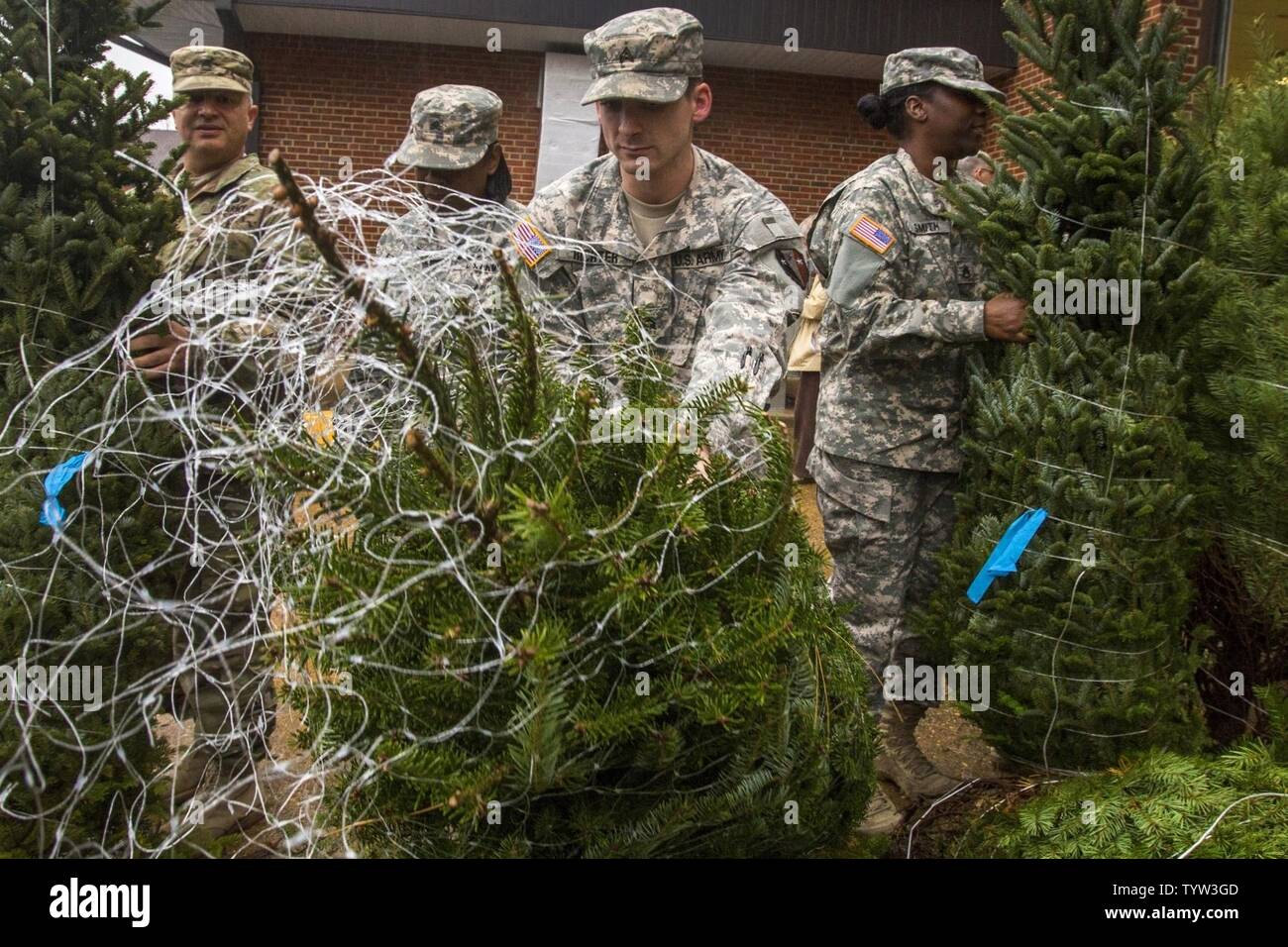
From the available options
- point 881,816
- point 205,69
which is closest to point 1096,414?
point 881,816

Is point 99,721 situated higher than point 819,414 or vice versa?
point 819,414

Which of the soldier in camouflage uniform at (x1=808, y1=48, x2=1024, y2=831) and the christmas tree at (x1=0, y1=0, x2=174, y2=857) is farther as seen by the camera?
the soldier in camouflage uniform at (x1=808, y1=48, x2=1024, y2=831)

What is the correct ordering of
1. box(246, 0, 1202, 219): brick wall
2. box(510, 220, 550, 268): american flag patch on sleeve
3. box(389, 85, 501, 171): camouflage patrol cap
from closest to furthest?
box(510, 220, 550, 268): american flag patch on sleeve
box(389, 85, 501, 171): camouflage patrol cap
box(246, 0, 1202, 219): brick wall

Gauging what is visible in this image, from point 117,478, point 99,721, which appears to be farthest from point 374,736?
point 117,478

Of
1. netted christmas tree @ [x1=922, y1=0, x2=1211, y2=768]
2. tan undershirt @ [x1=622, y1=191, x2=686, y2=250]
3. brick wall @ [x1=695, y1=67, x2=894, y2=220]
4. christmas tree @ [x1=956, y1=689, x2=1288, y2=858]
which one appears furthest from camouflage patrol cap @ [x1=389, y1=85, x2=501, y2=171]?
Result: brick wall @ [x1=695, y1=67, x2=894, y2=220]

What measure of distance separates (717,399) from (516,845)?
0.69 meters

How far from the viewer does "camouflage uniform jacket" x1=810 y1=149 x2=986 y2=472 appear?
3.43 m

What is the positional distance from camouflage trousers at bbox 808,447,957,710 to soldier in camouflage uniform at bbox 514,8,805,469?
733 millimetres

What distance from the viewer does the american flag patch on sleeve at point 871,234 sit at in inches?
135

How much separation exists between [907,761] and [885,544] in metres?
0.67

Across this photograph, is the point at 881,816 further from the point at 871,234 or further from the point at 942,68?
the point at 942,68

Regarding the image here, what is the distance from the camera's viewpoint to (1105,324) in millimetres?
2795

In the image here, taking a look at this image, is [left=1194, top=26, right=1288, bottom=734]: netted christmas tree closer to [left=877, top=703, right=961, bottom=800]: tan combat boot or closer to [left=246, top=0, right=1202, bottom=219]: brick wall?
[left=877, top=703, right=961, bottom=800]: tan combat boot
